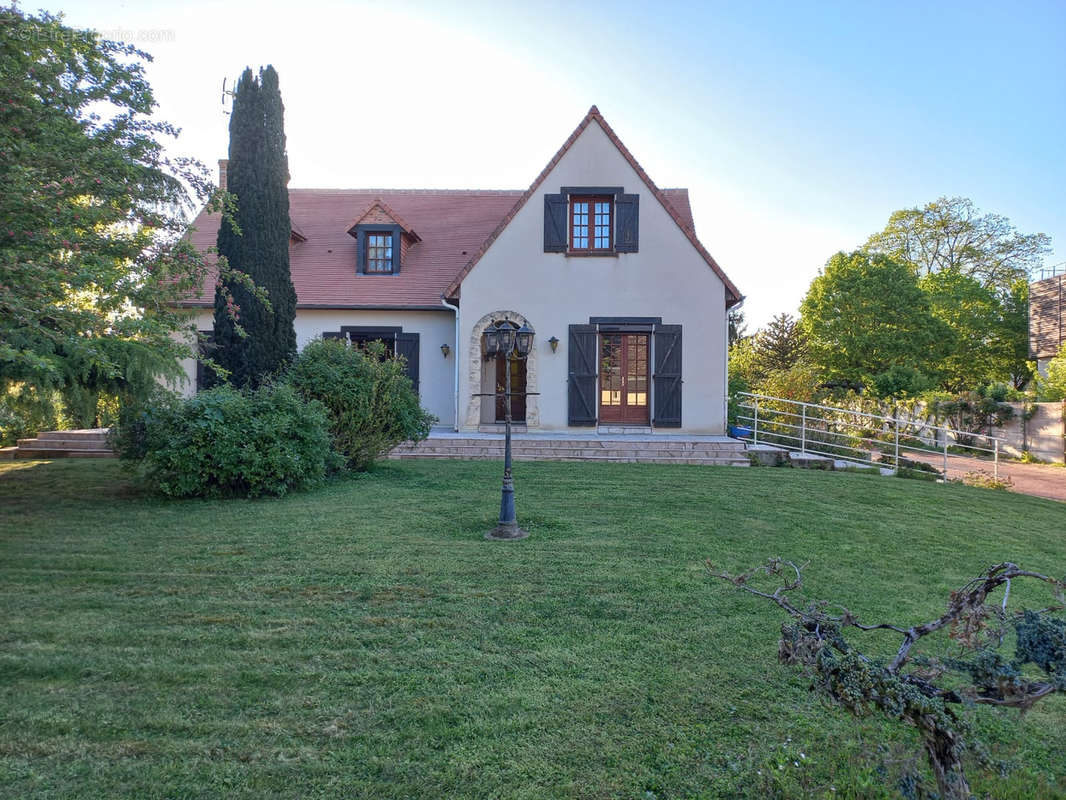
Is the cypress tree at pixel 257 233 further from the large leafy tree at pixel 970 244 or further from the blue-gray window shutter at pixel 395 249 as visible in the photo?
the large leafy tree at pixel 970 244

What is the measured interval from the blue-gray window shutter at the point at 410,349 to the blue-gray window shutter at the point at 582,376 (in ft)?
12.0

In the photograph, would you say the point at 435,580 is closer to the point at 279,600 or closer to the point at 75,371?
the point at 279,600

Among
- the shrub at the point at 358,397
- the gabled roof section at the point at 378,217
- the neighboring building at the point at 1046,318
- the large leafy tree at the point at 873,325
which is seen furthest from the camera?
the neighboring building at the point at 1046,318

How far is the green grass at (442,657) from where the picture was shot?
7.04ft

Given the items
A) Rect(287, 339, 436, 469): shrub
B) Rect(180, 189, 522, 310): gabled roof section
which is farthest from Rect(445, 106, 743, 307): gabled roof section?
Rect(287, 339, 436, 469): shrub

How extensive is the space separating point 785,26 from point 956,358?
23729 millimetres

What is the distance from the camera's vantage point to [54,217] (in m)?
4.32

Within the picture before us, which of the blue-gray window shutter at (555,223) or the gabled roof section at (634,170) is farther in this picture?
the blue-gray window shutter at (555,223)

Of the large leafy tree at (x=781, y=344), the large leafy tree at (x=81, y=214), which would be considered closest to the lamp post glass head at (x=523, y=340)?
the large leafy tree at (x=81, y=214)

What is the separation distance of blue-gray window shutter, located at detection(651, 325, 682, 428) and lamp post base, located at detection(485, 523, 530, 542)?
7460mm

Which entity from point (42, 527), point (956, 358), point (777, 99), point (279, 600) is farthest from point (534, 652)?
point (956, 358)

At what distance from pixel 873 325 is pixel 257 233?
76.5 ft

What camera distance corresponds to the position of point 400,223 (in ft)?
46.0

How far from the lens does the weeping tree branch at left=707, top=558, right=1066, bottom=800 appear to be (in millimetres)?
1578
